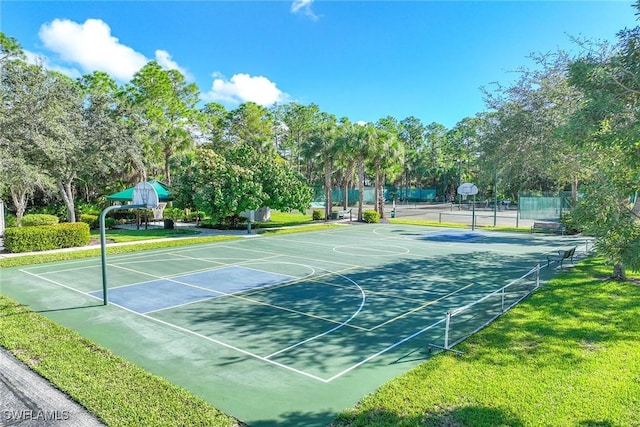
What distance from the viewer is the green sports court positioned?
22.5 feet

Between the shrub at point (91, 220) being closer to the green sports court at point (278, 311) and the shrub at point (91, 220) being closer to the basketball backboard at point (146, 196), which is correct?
the green sports court at point (278, 311)

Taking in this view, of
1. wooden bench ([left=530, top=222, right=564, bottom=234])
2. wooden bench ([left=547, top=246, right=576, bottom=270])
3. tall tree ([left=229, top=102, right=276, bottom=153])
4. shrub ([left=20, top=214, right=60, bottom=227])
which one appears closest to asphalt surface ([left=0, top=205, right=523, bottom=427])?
wooden bench ([left=547, top=246, right=576, bottom=270])

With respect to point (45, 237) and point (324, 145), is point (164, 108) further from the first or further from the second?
point (45, 237)

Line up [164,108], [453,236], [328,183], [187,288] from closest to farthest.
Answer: [187,288] < [453,236] < [328,183] < [164,108]

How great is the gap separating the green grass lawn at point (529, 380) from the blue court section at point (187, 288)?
23.8 feet

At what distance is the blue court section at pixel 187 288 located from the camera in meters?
11.5

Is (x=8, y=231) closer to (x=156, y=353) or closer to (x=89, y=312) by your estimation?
(x=89, y=312)

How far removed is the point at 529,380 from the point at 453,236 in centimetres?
2182

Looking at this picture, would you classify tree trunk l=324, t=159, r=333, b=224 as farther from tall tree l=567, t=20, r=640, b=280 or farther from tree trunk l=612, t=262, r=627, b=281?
tall tree l=567, t=20, r=640, b=280

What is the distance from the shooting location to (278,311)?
10.7m

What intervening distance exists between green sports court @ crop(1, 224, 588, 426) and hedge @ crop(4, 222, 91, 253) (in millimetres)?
3670

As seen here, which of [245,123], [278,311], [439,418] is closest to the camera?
[439,418]

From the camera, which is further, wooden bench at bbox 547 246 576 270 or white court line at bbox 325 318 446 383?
wooden bench at bbox 547 246 576 270

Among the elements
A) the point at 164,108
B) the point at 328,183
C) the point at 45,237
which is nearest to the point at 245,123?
the point at 164,108
